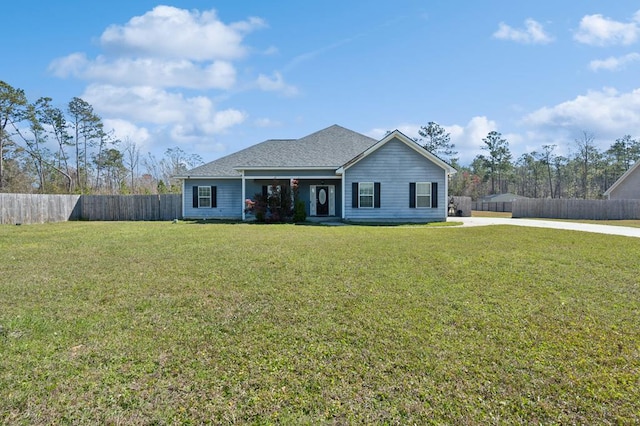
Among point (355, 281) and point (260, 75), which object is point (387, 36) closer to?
point (260, 75)

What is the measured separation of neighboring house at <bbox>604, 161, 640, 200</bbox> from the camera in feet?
87.0

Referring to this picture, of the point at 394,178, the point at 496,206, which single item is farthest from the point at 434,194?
the point at 496,206

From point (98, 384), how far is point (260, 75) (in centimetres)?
1766

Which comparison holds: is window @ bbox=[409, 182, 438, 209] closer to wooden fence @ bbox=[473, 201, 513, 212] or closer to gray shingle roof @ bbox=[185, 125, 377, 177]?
gray shingle roof @ bbox=[185, 125, 377, 177]

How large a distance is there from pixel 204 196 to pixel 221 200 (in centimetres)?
106

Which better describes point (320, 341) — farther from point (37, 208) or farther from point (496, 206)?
point (496, 206)

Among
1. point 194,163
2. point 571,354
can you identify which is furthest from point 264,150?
point 194,163

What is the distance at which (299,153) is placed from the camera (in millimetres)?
21547

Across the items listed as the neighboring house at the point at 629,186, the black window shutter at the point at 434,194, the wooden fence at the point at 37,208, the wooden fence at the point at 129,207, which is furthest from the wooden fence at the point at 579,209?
the wooden fence at the point at 37,208

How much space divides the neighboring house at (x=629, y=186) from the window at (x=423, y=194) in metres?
18.8

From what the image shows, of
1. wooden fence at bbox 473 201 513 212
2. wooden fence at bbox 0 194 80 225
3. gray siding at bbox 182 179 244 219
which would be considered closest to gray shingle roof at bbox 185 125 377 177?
gray siding at bbox 182 179 244 219

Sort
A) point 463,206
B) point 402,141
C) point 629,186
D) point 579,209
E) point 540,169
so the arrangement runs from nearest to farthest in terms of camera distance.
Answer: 1. point 402,141
2. point 579,209
3. point 463,206
4. point 629,186
5. point 540,169

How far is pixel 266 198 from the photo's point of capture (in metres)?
18.8

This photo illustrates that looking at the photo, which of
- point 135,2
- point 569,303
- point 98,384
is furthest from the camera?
Answer: point 135,2
